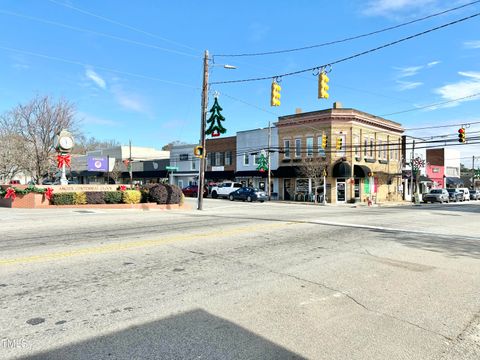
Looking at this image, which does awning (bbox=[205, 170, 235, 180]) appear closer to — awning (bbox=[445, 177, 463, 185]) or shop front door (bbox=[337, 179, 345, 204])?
shop front door (bbox=[337, 179, 345, 204])

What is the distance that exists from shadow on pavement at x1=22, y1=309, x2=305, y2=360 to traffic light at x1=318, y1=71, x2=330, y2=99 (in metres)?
13.2

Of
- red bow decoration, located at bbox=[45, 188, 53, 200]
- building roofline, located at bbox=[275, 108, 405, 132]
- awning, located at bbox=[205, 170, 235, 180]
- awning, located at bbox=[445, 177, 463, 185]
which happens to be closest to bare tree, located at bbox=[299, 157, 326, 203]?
building roofline, located at bbox=[275, 108, 405, 132]

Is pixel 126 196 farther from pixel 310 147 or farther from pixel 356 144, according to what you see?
pixel 356 144

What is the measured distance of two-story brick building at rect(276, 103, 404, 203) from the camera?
118ft

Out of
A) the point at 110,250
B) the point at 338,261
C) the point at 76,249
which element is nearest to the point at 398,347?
the point at 338,261

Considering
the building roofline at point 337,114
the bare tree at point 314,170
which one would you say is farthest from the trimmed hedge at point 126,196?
the building roofline at point 337,114

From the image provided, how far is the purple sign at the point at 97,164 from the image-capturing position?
59034 mm

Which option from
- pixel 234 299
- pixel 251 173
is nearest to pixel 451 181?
pixel 251 173

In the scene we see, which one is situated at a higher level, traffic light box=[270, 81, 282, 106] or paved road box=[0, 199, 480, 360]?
traffic light box=[270, 81, 282, 106]

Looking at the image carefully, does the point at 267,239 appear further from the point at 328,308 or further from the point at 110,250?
the point at 328,308

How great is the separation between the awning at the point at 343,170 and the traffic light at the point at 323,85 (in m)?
20.2

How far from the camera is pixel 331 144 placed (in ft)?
119

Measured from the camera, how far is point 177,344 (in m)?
3.64

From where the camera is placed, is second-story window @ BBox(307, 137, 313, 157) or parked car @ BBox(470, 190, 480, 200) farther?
parked car @ BBox(470, 190, 480, 200)
